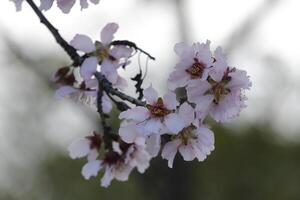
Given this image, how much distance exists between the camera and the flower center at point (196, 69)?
4.49 feet

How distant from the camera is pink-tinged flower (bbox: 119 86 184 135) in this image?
1.35 m

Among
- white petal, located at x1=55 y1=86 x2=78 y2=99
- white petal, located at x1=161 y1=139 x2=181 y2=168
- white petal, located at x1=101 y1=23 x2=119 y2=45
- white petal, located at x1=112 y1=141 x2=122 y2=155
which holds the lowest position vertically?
white petal, located at x1=112 y1=141 x2=122 y2=155

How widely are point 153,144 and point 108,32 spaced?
30cm

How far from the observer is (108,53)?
5.20 ft

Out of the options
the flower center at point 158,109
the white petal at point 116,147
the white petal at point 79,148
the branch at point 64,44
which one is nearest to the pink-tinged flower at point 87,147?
the white petal at point 79,148

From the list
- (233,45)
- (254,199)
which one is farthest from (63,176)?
(233,45)

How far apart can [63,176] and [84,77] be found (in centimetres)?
931

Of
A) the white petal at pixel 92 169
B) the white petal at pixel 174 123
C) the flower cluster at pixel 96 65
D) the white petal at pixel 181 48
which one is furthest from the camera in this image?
the white petal at pixel 92 169

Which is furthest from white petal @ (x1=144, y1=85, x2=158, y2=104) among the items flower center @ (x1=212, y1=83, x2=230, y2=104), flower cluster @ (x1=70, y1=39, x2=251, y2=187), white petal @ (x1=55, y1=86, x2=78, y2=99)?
white petal @ (x1=55, y1=86, x2=78, y2=99)

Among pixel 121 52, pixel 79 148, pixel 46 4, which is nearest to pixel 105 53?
pixel 121 52

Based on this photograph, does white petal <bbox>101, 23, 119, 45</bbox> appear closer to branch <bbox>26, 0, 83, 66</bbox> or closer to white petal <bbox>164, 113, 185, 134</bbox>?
branch <bbox>26, 0, 83, 66</bbox>

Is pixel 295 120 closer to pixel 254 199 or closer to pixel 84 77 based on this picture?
pixel 254 199

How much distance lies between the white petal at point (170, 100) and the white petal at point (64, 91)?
0.93ft

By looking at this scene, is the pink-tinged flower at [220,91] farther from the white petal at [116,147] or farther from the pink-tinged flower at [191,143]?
the white petal at [116,147]
